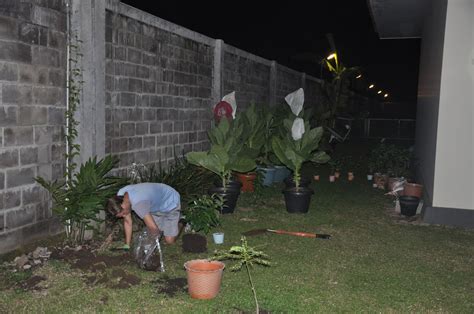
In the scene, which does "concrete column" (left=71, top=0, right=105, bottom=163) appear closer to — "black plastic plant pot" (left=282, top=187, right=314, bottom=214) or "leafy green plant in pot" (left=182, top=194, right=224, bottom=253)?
"leafy green plant in pot" (left=182, top=194, right=224, bottom=253)

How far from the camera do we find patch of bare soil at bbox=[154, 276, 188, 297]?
4.63 meters

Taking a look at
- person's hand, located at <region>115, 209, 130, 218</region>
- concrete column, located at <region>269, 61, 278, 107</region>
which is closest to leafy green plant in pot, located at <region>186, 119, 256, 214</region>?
person's hand, located at <region>115, 209, 130, 218</region>

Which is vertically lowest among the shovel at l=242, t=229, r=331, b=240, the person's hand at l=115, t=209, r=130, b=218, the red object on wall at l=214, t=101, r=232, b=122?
the shovel at l=242, t=229, r=331, b=240

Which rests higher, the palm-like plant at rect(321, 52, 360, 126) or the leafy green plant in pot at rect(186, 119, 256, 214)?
the palm-like plant at rect(321, 52, 360, 126)

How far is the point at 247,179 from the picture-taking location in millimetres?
9766

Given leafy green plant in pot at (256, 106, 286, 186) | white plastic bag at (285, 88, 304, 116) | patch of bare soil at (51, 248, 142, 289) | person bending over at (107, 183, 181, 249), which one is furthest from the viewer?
leafy green plant in pot at (256, 106, 286, 186)

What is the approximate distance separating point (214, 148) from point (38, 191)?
290cm

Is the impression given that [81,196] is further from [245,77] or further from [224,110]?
[245,77]

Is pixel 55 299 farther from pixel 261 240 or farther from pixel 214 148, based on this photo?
pixel 214 148

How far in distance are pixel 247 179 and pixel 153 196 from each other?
13.8 feet

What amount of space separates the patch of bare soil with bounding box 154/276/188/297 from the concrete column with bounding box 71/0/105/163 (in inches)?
84.3

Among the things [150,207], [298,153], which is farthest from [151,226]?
[298,153]

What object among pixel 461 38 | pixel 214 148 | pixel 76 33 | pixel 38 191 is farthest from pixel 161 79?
pixel 461 38

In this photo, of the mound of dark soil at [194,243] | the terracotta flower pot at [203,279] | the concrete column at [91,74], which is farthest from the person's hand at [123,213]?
the terracotta flower pot at [203,279]
